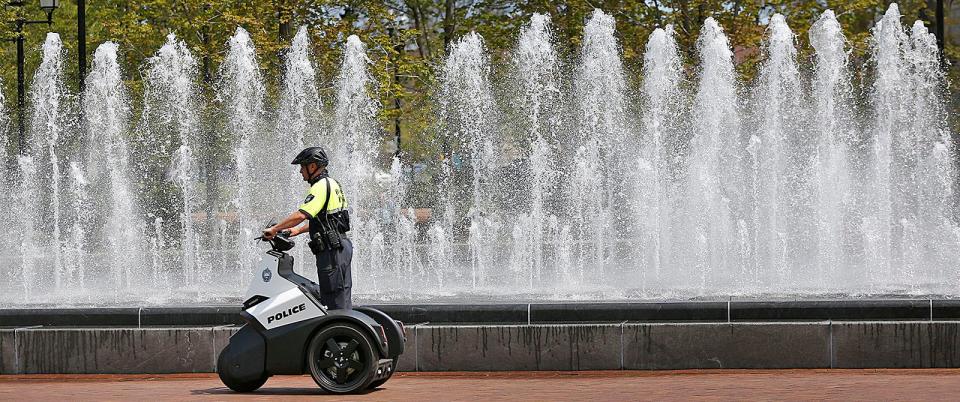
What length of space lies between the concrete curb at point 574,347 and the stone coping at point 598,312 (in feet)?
0.53

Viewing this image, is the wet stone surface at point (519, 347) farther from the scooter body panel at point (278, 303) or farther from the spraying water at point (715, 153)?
the spraying water at point (715, 153)

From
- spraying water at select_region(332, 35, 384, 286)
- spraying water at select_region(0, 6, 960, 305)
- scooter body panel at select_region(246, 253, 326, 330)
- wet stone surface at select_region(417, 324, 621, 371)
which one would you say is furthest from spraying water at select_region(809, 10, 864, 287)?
scooter body panel at select_region(246, 253, 326, 330)

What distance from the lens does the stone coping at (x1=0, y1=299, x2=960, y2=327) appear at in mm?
11070

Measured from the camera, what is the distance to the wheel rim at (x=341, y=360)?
9719 millimetres

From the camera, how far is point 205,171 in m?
33.0

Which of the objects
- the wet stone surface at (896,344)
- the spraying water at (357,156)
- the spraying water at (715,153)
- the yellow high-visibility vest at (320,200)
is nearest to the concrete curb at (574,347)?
the wet stone surface at (896,344)

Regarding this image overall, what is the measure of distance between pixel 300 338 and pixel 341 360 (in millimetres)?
301

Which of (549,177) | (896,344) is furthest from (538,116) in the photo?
(896,344)

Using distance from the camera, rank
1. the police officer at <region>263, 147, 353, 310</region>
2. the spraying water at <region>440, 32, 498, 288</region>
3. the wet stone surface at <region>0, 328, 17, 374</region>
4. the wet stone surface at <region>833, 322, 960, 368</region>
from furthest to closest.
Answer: the spraying water at <region>440, 32, 498, 288</region>, the wet stone surface at <region>0, 328, 17, 374</region>, the wet stone surface at <region>833, 322, 960, 368</region>, the police officer at <region>263, 147, 353, 310</region>

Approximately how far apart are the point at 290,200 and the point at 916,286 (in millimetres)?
12003

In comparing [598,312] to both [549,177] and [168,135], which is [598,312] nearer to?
[549,177]

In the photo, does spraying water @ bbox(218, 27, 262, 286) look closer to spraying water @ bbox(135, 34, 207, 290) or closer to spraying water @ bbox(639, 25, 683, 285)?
spraying water @ bbox(135, 34, 207, 290)

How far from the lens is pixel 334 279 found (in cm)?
980

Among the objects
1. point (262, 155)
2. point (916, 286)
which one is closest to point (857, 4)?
point (262, 155)
